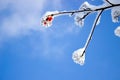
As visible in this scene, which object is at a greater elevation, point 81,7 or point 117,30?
point 81,7

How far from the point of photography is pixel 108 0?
172cm

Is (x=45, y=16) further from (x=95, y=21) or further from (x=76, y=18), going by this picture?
(x=95, y=21)

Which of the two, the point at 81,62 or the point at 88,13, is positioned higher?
the point at 88,13

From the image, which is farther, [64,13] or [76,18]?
[76,18]

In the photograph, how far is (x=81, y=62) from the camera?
2.00 meters

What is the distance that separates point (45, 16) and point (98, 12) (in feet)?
1.65

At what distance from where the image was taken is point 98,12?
1.76 m

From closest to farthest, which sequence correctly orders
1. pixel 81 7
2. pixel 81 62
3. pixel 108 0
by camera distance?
1. pixel 108 0
2. pixel 81 7
3. pixel 81 62

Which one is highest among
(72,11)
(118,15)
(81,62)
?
(72,11)

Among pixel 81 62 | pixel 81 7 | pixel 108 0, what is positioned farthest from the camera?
pixel 81 62

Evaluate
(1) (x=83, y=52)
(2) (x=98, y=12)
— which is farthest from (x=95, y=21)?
(1) (x=83, y=52)

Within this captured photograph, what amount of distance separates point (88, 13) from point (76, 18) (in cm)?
22

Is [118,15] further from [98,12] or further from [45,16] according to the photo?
[45,16]

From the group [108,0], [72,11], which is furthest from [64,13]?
[108,0]
